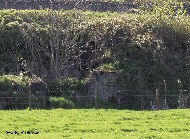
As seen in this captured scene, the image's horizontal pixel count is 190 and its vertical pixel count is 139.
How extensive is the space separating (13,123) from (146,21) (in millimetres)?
19416

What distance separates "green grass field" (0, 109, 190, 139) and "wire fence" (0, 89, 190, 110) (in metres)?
4.36

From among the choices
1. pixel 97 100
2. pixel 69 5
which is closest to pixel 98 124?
pixel 97 100

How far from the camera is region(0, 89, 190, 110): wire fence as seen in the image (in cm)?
3042

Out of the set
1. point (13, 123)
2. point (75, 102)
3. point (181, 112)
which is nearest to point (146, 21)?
point (75, 102)

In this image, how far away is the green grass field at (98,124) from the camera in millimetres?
18906

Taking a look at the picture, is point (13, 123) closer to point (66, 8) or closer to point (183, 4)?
point (66, 8)

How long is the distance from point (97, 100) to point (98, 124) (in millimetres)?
9588

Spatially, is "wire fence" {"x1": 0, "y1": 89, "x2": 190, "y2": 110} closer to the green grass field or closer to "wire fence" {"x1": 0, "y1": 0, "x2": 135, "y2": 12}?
the green grass field

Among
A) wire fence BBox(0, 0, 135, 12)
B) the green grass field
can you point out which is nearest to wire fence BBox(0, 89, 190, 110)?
the green grass field

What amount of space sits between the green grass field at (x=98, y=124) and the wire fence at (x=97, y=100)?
4.36m

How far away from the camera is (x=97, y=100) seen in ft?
103

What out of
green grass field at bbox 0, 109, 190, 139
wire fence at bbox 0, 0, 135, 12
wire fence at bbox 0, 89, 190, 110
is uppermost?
wire fence at bbox 0, 0, 135, 12

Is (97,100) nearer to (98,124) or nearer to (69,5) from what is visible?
(98,124)

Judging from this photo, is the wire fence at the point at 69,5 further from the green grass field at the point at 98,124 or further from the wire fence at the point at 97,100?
the green grass field at the point at 98,124
